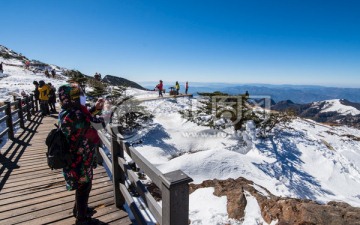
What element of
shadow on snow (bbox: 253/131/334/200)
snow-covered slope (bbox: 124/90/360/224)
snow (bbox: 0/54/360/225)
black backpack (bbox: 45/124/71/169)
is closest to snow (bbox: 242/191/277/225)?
snow (bbox: 0/54/360/225)

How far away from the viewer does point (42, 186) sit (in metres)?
4.37

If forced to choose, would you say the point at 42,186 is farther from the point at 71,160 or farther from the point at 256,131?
the point at 256,131

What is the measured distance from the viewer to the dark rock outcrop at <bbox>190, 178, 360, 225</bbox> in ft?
13.3

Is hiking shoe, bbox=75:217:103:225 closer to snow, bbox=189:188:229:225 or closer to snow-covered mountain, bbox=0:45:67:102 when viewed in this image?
snow, bbox=189:188:229:225

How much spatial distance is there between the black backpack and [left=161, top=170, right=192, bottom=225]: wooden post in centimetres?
139

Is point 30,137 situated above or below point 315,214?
above

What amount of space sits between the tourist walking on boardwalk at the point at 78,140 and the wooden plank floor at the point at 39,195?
50cm

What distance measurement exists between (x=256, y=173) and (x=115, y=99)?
30.5 ft

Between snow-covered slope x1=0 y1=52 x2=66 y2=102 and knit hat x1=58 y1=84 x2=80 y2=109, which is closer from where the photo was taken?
knit hat x1=58 y1=84 x2=80 y2=109

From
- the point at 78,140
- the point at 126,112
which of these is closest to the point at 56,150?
the point at 78,140

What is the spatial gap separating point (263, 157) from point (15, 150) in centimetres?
1025

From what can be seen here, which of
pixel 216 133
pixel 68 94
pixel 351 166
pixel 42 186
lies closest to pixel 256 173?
pixel 216 133

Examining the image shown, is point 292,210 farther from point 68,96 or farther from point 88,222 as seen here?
point 68,96

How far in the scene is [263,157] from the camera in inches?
429
